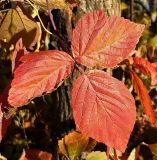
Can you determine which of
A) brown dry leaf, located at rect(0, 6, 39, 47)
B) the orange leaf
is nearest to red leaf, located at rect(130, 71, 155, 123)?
the orange leaf

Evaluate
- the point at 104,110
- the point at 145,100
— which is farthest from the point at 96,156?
the point at 104,110

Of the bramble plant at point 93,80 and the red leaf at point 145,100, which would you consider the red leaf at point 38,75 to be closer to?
the bramble plant at point 93,80

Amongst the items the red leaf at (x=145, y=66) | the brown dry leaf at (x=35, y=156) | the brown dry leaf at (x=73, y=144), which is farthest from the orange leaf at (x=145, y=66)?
the brown dry leaf at (x=35, y=156)

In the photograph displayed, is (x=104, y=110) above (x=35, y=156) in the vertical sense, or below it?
above

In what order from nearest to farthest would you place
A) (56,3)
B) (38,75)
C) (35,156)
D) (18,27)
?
→ (38,75) → (56,3) → (18,27) → (35,156)

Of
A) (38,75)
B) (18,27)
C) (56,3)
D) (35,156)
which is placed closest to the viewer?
(38,75)

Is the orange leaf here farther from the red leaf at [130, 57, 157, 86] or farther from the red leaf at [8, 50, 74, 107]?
the red leaf at [8, 50, 74, 107]

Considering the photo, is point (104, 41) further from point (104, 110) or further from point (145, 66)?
point (145, 66)
